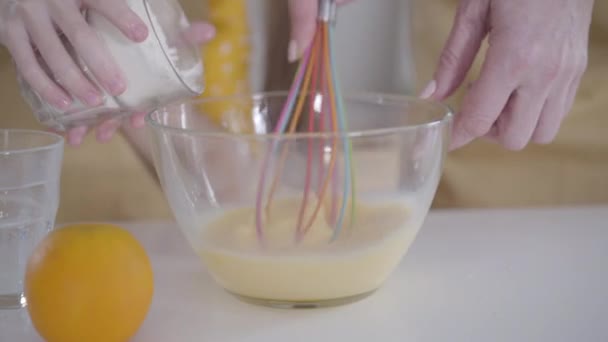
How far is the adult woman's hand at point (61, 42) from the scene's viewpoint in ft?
1.92

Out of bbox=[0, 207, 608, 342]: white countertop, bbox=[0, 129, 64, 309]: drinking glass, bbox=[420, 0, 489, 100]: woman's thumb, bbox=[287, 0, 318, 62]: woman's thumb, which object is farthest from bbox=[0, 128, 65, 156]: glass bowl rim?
bbox=[420, 0, 489, 100]: woman's thumb

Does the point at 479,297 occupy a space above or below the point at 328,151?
below

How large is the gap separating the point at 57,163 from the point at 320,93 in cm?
28

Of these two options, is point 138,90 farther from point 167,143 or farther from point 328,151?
point 328,151

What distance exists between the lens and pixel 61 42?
647mm

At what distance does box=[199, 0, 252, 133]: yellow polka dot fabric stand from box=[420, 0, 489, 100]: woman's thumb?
45 centimetres

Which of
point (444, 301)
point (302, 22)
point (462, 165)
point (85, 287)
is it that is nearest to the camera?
point (85, 287)

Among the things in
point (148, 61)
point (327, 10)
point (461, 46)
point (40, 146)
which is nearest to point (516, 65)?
point (461, 46)

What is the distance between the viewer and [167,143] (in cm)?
57

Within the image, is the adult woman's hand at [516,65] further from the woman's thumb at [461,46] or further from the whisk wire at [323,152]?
the whisk wire at [323,152]

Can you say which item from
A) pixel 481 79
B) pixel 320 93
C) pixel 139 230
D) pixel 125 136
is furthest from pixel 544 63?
pixel 125 136

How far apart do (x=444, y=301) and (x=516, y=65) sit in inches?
9.7

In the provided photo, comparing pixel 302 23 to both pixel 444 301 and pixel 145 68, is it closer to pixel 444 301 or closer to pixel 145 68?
pixel 145 68

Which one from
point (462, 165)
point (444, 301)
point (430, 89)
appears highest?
point (430, 89)
